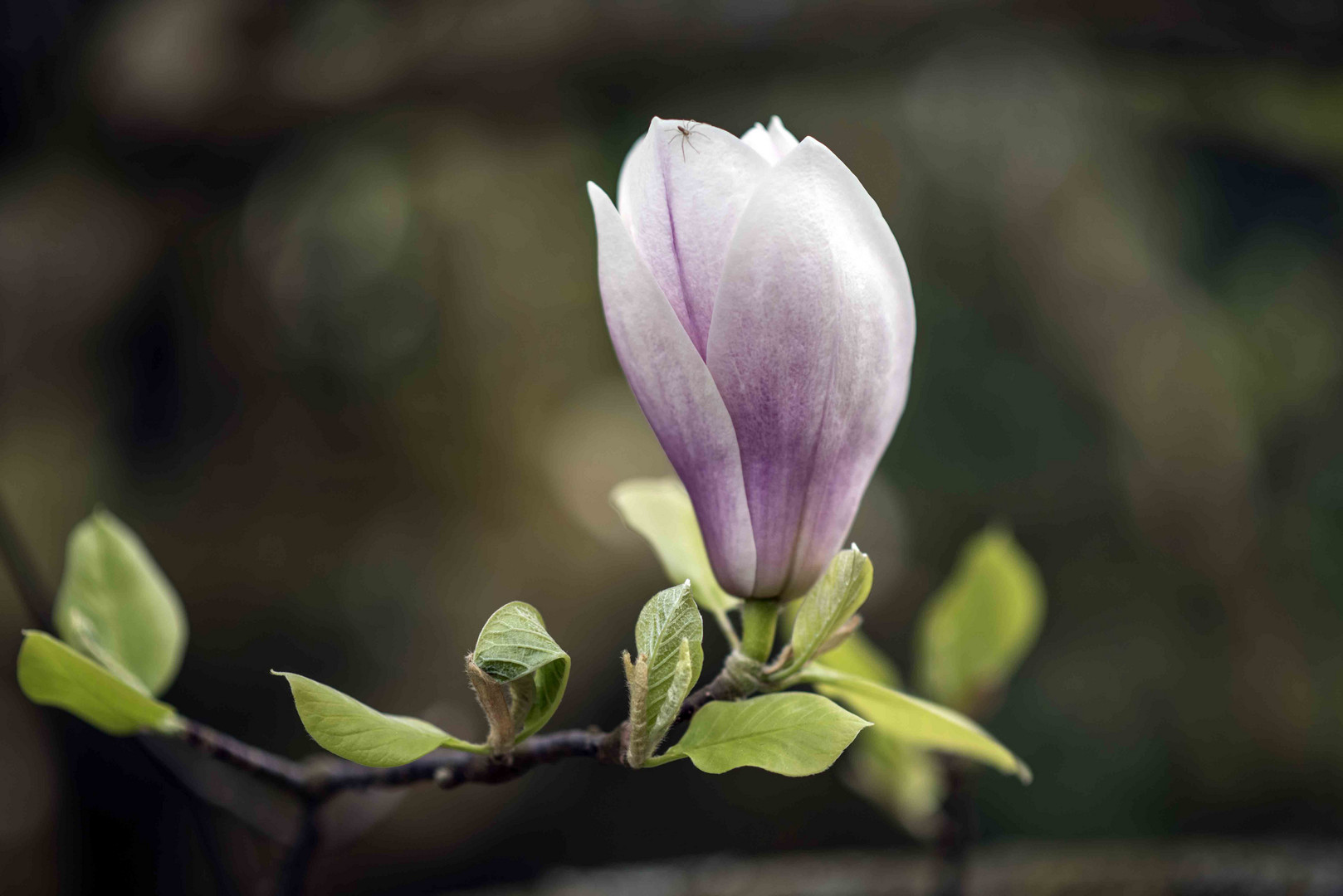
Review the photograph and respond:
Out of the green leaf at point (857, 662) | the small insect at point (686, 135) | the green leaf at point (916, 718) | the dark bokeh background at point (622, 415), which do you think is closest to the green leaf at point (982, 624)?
the green leaf at point (857, 662)

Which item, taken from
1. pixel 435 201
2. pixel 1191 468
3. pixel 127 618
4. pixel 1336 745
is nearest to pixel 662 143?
pixel 127 618

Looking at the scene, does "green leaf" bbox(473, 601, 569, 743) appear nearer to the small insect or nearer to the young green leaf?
the small insect

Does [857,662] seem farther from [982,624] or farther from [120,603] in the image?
[120,603]

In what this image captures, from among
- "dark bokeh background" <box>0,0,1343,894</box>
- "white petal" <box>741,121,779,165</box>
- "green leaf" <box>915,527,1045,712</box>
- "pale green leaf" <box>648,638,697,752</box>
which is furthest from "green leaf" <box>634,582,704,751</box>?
"dark bokeh background" <box>0,0,1343,894</box>

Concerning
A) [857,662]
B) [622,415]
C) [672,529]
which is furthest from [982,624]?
[622,415]

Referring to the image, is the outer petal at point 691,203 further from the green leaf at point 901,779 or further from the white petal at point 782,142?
the green leaf at point 901,779

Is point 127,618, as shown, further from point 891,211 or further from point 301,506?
point 891,211
